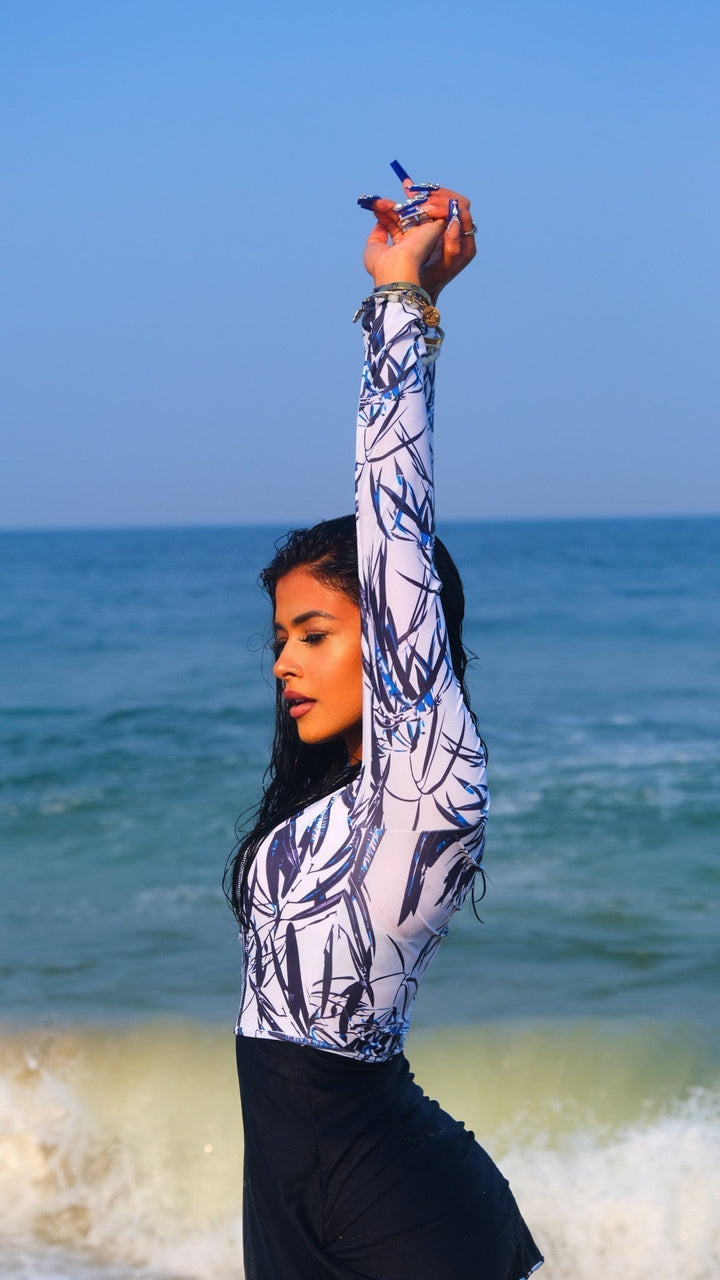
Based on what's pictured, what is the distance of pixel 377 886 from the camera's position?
1704 millimetres

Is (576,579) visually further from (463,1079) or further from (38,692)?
(463,1079)

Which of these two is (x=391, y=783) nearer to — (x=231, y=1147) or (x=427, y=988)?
(x=231, y=1147)

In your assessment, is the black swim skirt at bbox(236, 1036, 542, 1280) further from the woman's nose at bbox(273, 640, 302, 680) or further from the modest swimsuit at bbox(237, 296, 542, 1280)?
the woman's nose at bbox(273, 640, 302, 680)

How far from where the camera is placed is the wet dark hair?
1.94 metres

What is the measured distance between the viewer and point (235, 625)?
93.8 ft

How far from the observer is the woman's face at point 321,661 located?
1.90m

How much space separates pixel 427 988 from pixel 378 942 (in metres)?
5.07

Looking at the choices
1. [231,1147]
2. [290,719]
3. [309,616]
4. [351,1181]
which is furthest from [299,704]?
[231,1147]

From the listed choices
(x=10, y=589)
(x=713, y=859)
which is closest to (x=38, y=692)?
(x=713, y=859)

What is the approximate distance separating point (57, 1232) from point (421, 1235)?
3555 mm

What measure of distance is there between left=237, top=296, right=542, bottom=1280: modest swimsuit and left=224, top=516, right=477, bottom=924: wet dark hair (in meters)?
0.13

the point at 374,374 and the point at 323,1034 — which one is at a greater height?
the point at 374,374

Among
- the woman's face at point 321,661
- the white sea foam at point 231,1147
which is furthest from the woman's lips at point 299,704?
the white sea foam at point 231,1147

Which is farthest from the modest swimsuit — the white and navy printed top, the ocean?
the ocean
